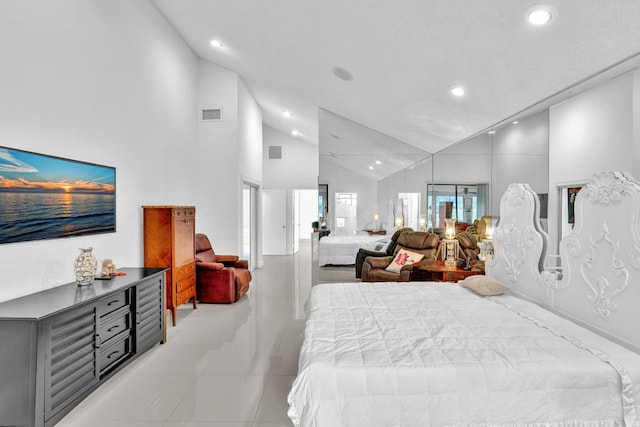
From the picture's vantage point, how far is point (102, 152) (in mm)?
3584

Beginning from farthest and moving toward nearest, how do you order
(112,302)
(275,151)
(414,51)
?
(275,151) → (414,51) → (112,302)

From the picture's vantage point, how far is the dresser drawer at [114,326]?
2.70 metres

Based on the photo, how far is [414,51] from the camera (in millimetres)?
3383

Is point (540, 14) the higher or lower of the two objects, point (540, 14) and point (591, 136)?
the higher

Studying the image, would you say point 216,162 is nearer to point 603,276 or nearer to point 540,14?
point 540,14

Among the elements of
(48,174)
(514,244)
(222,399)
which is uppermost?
(48,174)

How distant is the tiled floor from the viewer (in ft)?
7.59

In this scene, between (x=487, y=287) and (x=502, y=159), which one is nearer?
(x=487, y=287)

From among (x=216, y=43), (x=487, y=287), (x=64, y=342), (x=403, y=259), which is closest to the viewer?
(x=64, y=342)

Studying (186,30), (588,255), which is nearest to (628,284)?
(588,255)

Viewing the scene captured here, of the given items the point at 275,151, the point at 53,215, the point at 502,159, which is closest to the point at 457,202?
the point at 502,159

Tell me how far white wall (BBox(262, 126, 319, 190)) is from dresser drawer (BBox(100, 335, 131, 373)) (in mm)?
7030

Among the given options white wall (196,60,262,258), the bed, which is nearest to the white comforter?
the bed

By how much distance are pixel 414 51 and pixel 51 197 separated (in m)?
3.43
